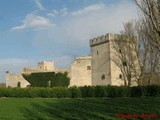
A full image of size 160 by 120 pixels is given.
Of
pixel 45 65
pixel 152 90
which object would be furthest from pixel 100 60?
pixel 45 65

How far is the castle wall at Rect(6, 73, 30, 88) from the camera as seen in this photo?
42.8 m

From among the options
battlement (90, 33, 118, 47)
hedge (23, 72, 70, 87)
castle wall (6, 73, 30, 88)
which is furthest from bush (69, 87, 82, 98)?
castle wall (6, 73, 30, 88)

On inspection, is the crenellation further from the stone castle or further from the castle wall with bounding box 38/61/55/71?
the castle wall with bounding box 38/61/55/71

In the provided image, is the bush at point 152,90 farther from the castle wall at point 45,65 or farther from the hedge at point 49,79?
the castle wall at point 45,65

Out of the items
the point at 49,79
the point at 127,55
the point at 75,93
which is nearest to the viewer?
the point at 75,93

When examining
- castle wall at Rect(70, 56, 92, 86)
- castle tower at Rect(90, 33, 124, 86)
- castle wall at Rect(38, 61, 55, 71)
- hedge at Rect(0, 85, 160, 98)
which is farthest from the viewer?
castle wall at Rect(38, 61, 55, 71)

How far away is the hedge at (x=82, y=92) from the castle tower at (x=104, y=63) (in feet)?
→ 27.5

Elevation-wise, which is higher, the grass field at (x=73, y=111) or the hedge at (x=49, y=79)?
the hedge at (x=49, y=79)

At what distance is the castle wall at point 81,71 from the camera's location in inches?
1577

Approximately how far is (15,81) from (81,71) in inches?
369

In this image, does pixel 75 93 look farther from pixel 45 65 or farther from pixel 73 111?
pixel 45 65

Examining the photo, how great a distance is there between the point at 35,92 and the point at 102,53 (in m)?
12.8

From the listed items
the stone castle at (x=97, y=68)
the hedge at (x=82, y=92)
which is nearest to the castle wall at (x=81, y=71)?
the stone castle at (x=97, y=68)

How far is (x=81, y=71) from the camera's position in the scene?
132 ft
